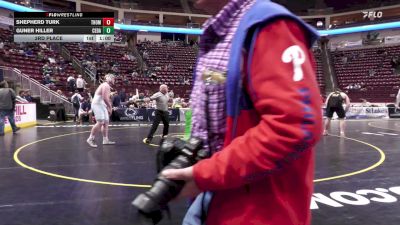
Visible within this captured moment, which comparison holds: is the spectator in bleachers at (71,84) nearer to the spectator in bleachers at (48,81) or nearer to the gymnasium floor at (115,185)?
the spectator in bleachers at (48,81)

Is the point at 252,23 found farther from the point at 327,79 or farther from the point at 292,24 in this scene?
the point at 327,79

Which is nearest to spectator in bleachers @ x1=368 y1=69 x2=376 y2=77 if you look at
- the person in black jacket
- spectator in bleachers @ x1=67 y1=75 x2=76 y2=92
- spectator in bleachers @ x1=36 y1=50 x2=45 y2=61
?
spectator in bleachers @ x1=67 y1=75 x2=76 y2=92

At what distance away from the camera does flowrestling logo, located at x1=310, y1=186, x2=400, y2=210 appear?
4.18 m

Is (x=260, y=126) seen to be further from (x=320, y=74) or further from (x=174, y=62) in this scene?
(x=320, y=74)

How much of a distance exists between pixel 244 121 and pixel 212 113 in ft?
0.46

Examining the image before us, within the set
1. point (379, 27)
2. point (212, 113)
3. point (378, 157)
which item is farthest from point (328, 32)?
point (212, 113)

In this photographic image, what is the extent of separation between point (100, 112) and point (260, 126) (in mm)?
8644

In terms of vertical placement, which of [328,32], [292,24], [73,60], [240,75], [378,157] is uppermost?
[328,32]

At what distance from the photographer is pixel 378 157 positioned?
298 inches

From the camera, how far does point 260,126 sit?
97cm

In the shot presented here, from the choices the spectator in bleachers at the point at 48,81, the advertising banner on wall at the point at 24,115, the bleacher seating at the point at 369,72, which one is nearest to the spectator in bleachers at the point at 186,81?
the spectator in bleachers at the point at 48,81

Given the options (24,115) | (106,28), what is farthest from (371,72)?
(24,115)

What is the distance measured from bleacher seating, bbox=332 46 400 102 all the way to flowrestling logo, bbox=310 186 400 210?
28831mm

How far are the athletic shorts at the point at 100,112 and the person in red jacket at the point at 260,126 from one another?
8.31 metres
